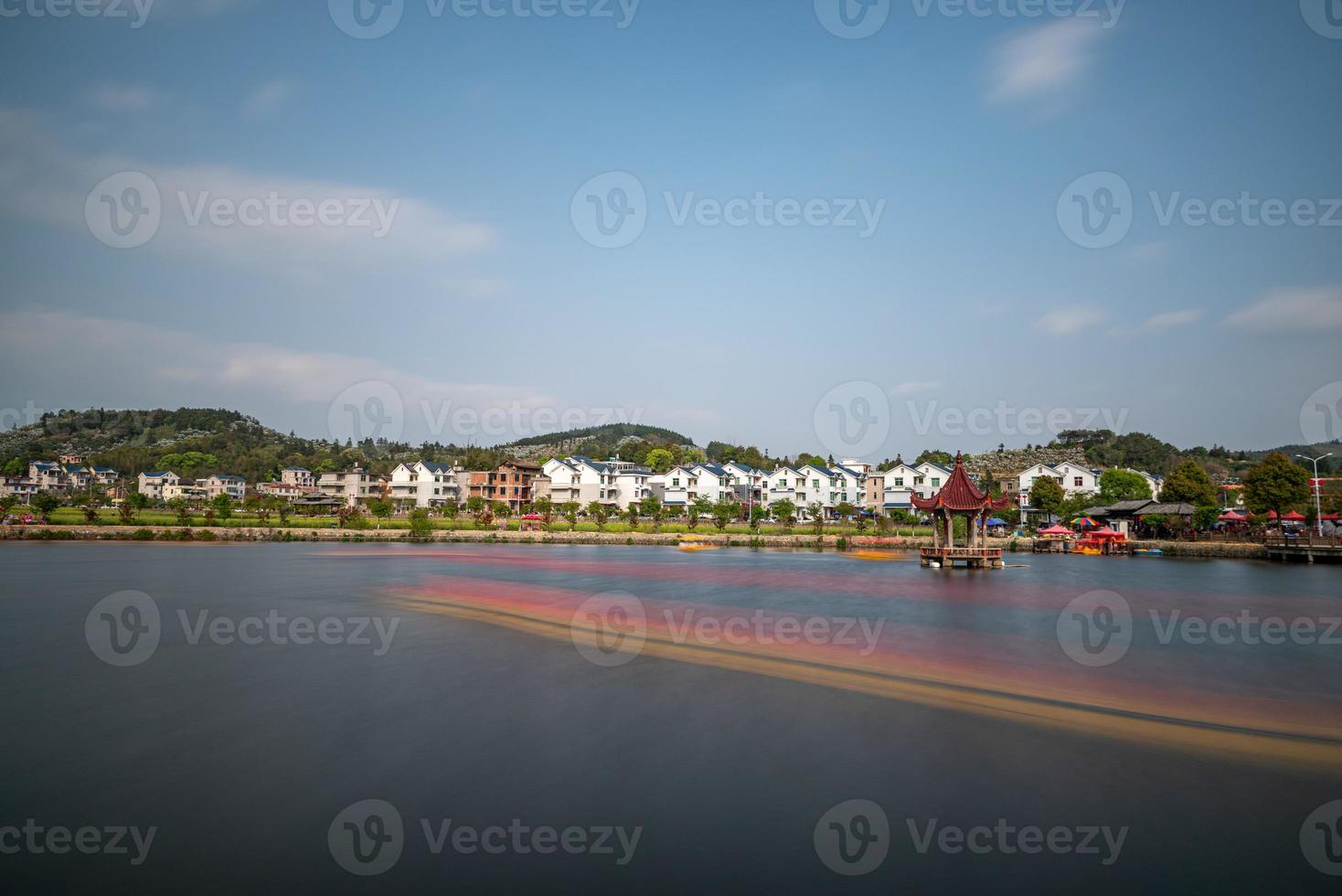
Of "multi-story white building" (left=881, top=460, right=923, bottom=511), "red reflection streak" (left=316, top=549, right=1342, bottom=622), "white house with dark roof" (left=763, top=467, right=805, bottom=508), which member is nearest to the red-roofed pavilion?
"red reflection streak" (left=316, top=549, right=1342, bottom=622)

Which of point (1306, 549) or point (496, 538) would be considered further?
point (496, 538)

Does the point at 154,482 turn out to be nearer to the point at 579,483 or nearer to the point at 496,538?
the point at 579,483

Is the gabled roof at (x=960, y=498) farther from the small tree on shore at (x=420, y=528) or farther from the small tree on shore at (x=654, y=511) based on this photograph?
the small tree on shore at (x=420, y=528)

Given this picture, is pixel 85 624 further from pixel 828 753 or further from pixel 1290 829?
pixel 1290 829

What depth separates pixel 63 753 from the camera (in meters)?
10.1

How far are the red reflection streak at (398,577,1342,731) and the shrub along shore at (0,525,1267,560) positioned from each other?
3570cm

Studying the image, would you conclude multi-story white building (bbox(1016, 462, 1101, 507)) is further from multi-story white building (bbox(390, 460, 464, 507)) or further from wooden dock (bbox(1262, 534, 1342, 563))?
multi-story white building (bbox(390, 460, 464, 507))

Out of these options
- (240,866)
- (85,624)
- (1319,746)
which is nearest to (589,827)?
(240,866)

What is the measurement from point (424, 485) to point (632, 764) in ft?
276

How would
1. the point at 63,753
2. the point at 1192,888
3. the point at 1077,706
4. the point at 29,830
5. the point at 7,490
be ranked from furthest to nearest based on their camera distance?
1. the point at 7,490
2. the point at 1077,706
3. the point at 63,753
4. the point at 29,830
5. the point at 1192,888

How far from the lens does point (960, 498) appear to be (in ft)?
117

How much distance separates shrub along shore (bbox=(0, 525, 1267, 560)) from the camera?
53281 millimetres

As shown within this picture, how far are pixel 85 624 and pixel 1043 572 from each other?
39.5m

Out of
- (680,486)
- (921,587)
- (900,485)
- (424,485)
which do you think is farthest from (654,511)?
(921,587)
